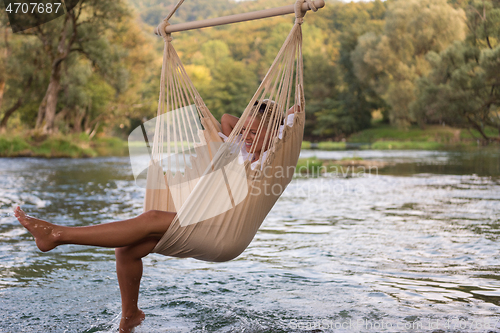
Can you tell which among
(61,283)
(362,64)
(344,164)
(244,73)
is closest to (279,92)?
(61,283)

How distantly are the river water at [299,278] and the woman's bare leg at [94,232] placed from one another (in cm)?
43

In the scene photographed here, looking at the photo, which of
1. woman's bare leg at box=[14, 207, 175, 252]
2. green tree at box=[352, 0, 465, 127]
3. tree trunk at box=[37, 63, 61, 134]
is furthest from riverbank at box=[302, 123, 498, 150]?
woman's bare leg at box=[14, 207, 175, 252]

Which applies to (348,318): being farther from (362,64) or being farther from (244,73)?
(244,73)

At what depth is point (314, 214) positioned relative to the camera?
16.2 ft

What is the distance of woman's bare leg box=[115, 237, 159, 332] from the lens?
1927 mm

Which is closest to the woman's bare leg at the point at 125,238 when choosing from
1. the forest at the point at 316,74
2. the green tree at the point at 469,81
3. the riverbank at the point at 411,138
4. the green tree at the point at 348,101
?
the forest at the point at 316,74

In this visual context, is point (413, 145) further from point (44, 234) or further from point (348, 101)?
point (44, 234)

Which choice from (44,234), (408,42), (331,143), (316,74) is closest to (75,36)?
(331,143)

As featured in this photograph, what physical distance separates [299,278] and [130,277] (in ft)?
3.45

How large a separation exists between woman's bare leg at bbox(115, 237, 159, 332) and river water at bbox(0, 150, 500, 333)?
0.17ft

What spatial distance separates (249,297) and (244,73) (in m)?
36.5

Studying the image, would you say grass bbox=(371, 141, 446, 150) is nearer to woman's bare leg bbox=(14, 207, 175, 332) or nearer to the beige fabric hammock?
the beige fabric hammock

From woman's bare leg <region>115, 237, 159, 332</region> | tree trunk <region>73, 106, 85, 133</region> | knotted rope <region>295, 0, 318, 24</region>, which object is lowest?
woman's bare leg <region>115, 237, 159, 332</region>

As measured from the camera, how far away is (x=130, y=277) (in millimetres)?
1971
